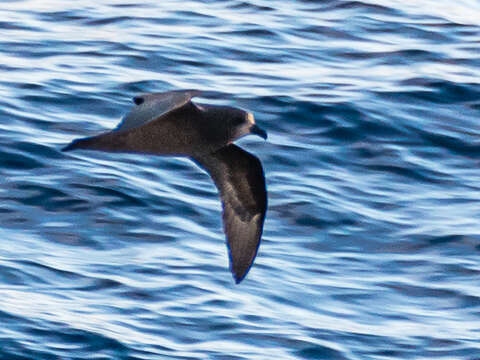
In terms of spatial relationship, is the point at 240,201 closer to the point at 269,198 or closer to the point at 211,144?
the point at 211,144

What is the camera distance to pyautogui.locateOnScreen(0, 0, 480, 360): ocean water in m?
7.77

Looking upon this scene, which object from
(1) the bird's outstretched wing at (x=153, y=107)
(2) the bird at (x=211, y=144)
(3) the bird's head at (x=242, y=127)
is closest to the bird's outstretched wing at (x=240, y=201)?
(2) the bird at (x=211, y=144)

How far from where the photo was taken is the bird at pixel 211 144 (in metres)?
5.02

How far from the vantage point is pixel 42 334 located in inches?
291

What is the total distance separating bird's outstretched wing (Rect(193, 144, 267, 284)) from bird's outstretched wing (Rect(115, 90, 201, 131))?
1.25m

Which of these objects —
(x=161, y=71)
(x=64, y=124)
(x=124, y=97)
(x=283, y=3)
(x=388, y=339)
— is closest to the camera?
(x=388, y=339)

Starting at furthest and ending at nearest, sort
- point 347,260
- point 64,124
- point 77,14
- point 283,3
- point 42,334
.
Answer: point 283,3 < point 77,14 < point 64,124 < point 347,260 < point 42,334

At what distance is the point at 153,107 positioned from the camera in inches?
201

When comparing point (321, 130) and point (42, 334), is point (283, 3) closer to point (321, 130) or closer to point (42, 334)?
point (321, 130)

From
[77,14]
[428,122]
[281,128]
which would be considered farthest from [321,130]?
[77,14]

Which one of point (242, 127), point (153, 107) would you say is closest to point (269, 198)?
point (242, 127)

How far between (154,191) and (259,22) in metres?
4.69

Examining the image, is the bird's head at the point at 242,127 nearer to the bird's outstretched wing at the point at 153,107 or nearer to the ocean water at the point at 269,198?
the bird's outstretched wing at the point at 153,107

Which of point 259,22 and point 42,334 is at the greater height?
point 259,22
